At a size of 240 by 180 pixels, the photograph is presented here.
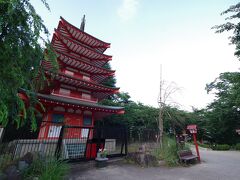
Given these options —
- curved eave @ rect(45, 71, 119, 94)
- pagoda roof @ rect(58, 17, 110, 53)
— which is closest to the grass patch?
curved eave @ rect(45, 71, 119, 94)

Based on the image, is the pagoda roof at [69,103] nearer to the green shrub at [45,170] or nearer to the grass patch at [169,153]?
the grass patch at [169,153]

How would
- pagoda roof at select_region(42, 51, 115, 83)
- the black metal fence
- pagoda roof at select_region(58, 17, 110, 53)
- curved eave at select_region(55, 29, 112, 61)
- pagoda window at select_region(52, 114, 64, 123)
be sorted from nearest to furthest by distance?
the black metal fence < pagoda window at select_region(52, 114, 64, 123) < pagoda roof at select_region(42, 51, 115, 83) < curved eave at select_region(55, 29, 112, 61) < pagoda roof at select_region(58, 17, 110, 53)

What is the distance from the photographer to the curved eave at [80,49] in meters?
11.2

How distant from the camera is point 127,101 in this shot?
21.0m

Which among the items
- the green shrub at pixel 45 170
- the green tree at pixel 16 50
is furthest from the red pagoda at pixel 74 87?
the green tree at pixel 16 50

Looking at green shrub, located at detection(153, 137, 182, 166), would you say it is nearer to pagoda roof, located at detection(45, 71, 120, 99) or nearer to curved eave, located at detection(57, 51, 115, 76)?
pagoda roof, located at detection(45, 71, 120, 99)

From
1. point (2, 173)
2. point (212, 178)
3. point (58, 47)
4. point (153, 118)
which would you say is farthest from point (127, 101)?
point (2, 173)

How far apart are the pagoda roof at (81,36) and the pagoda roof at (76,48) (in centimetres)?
103

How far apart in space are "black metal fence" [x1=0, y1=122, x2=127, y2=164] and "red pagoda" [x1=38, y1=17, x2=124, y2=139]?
0.71 metres

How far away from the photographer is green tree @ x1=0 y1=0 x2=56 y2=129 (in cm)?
225

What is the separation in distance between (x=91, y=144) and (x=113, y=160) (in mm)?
1489

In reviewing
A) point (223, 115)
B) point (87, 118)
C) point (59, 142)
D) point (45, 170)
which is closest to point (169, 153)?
point (59, 142)

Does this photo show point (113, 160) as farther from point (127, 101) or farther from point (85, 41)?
point (127, 101)

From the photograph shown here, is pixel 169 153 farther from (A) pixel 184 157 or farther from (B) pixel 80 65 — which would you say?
(B) pixel 80 65
